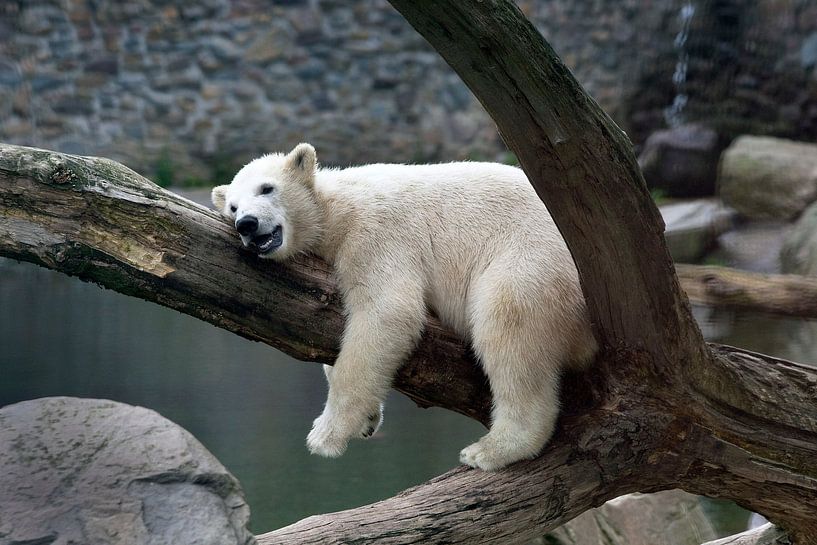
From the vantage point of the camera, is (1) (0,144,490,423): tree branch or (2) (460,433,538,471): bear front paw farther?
(2) (460,433,538,471): bear front paw

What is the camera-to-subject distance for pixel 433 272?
2.82 m

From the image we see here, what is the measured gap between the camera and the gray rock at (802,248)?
5.68 meters

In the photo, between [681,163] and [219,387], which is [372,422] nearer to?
[219,387]

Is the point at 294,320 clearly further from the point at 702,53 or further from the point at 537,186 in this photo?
the point at 702,53

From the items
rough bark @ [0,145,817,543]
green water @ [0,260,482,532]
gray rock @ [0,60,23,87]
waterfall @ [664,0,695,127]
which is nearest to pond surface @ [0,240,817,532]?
green water @ [0,260,482,532]

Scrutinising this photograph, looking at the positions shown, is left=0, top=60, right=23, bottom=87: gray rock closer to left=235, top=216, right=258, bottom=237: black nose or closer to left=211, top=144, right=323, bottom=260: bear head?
left=211, top=144, right=323, bottom=260: bear head

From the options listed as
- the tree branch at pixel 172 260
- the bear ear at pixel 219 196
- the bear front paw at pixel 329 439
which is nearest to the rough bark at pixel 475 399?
the tree branch at pixel 172 260

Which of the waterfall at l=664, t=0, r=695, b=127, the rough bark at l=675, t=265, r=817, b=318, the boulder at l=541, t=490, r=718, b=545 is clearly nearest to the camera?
the rough bark at l=675, t=265, r=817, b=318

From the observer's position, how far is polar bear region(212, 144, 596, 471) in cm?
259

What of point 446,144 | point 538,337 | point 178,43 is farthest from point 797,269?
point 178,43

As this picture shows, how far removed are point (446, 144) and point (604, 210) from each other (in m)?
5.96

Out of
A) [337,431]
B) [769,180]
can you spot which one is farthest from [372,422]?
[769,180]

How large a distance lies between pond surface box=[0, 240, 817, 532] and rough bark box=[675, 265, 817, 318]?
6.19 ft

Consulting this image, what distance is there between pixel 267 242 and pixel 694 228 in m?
5.10
